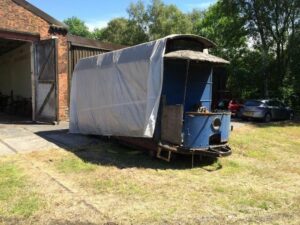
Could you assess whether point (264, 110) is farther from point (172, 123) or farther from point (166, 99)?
point (172, 123)

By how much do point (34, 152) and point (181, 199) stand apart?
4923mm

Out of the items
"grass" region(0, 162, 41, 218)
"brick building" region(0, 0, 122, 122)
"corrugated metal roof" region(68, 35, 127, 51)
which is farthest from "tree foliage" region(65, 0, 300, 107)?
"grass" region(0, 162, 41, 218)

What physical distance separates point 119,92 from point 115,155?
1.68 meters

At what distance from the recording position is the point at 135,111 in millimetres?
9102

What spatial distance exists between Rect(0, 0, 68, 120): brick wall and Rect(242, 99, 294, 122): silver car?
10.0 meters

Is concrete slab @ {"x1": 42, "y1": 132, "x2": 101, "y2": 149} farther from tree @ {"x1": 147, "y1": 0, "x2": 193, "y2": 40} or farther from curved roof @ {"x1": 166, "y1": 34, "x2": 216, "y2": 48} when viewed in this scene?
tree @ {"x1": 147, "y1": 0, "x2": 193, "y2": 40}

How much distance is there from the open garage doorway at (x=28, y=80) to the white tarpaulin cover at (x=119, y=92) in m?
3.41

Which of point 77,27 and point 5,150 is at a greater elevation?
point 77,27

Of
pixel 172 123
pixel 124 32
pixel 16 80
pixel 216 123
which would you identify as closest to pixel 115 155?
pixel 172 123

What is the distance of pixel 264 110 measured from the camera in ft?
66.1

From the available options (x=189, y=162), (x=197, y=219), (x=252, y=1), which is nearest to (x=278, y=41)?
(x=252, y=1)

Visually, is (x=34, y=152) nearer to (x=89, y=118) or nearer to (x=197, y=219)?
(x=89, y=118)

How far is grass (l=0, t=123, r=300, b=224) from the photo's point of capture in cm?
583

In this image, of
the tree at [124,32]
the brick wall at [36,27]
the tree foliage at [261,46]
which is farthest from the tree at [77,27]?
the brick wall at [36,27]
